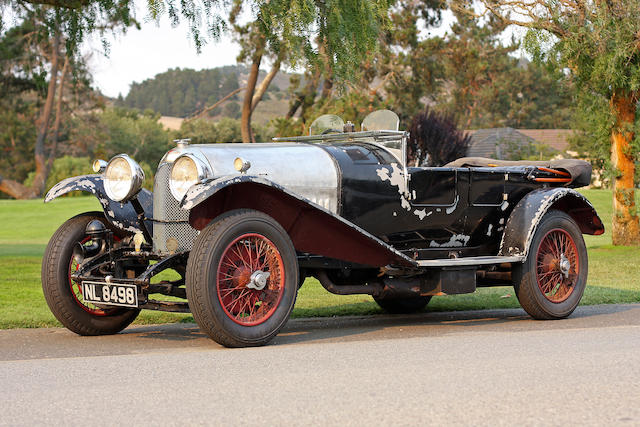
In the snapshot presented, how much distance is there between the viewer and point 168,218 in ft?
22.1

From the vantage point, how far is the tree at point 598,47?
51.3 feet

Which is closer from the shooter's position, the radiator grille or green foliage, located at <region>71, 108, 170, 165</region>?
the radiator grille

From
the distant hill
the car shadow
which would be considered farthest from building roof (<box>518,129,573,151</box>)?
the distant hill

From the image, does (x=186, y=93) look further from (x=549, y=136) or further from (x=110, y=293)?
(x=110, y=293)

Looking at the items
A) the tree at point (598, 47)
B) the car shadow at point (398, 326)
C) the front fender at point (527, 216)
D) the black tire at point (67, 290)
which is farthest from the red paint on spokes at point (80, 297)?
the tree at point (598, 47)

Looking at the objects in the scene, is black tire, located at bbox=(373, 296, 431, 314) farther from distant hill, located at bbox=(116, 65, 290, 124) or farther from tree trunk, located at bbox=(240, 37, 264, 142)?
distant hill, located at bbox=(116, 65, 290, 124)

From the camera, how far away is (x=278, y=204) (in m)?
6.63

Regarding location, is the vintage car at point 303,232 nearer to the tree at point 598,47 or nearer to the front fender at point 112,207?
the front fender at point 112,207

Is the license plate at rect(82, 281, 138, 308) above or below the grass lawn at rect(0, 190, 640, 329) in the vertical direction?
above

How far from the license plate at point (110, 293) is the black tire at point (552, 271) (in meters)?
3.63

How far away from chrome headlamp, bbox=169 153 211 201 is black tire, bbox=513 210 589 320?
327cm

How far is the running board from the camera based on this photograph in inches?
291

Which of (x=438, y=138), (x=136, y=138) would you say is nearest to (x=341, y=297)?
(x=438, y=138)

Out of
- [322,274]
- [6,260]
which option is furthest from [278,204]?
[6,260]
